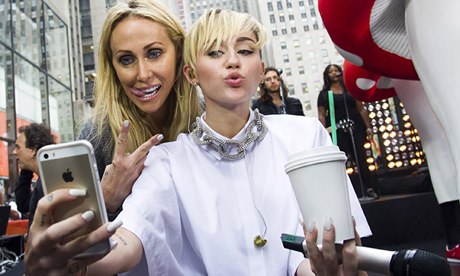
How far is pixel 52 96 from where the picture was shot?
34.7 feet

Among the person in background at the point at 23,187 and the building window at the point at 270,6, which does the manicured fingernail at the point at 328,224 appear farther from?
the building window at the point at 270,6

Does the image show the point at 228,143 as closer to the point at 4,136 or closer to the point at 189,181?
the point at 189,181

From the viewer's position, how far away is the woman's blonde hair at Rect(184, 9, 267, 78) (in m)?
1.06

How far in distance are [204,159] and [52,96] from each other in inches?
417

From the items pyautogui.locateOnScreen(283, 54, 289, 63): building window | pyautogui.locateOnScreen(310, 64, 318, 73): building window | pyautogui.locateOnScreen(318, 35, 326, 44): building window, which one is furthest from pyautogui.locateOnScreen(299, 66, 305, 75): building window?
pyautogui.locateOnScreen(318, 35, 326, 44): building window

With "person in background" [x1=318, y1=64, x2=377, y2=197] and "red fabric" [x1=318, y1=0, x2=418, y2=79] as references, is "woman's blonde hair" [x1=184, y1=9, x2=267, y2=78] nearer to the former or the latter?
"red fabric" [x1=318, y1=0, x2=418, y2=79]

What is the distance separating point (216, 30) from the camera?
1.06 meters

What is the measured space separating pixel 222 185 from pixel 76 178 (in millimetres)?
434

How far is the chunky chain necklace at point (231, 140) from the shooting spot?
103 centimetres

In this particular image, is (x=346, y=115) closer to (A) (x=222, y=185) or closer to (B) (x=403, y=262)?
(A) (x=222, y=185)

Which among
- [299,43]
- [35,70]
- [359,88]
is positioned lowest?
[359,88]

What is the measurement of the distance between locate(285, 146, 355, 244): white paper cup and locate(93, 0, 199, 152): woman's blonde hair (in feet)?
2.56

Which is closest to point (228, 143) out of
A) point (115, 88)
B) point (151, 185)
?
point (151, 185)

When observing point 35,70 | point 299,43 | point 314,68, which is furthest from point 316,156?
point 314,68
